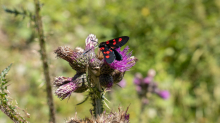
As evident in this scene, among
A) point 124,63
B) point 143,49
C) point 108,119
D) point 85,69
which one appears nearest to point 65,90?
point 85,69

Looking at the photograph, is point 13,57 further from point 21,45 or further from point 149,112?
point 149,112

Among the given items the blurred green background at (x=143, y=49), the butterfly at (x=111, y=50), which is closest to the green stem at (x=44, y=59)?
the butterfly at (x=111, y=50)

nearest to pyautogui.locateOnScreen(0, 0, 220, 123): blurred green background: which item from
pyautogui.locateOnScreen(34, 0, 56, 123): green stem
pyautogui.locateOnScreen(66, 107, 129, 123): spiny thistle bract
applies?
pyautogui.locateOnScreen(34, 0, 56, 123): green stem

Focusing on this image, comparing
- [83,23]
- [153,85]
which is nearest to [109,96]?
[153,85]

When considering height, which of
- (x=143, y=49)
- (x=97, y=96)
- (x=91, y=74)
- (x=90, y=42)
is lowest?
(x=97, y=96)

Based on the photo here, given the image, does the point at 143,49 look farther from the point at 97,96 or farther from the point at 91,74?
the point at 97,96

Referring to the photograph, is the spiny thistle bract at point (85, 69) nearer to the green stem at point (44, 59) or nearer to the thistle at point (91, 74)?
the thistle at point (91, 74)

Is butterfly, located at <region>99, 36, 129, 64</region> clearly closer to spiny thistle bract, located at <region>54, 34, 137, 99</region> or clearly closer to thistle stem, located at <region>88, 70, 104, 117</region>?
spiny thistle bract, located at <region>54, 34, 137, 99</region>
